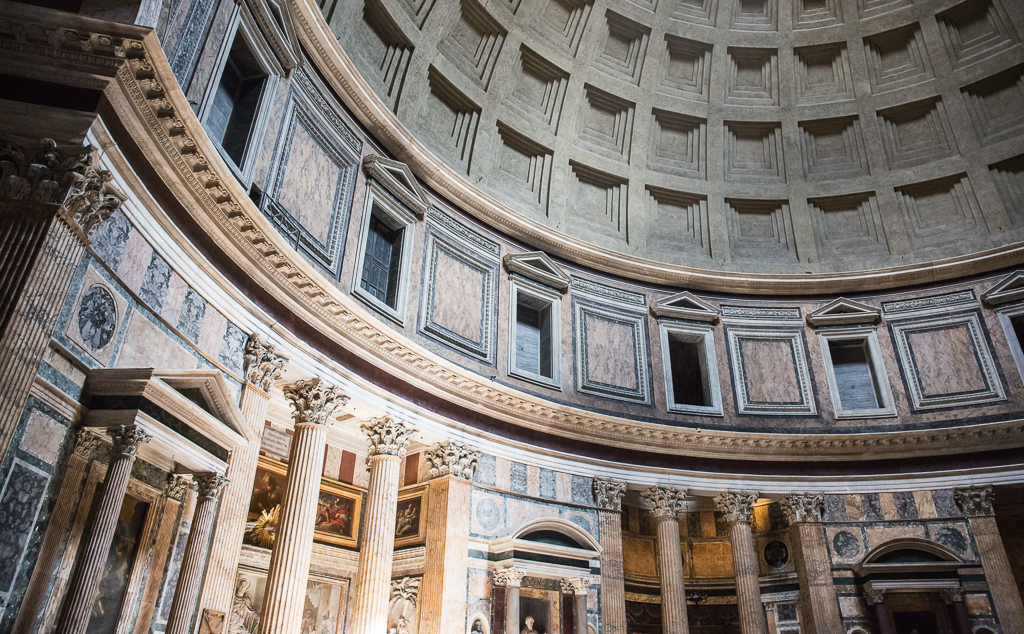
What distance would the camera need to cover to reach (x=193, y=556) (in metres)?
8.64

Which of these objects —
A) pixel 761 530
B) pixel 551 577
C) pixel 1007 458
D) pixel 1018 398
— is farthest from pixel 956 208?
pixel 551 577

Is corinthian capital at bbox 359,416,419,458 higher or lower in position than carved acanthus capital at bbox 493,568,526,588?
higher

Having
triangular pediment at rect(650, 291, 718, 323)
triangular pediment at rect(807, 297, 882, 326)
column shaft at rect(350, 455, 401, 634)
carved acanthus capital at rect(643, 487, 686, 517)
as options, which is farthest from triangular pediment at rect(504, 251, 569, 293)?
triangular pediment at rect(807, 297, 882, 326)

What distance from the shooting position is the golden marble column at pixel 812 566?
53.0ft

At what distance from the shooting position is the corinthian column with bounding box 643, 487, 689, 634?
15.5 metres

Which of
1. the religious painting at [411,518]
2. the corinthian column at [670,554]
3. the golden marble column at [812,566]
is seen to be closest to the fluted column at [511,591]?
the religious painting at [411,518]

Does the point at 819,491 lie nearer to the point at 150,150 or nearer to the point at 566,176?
the point at 566,176

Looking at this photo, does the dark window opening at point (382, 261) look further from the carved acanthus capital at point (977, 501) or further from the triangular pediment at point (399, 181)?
the carved acanthus capital at point (977, 501)

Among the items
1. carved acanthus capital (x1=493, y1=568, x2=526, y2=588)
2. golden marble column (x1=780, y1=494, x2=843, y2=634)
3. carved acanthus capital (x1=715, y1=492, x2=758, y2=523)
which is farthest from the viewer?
carved acanthus capital (x1=715, y1=492, x2=758, y2=523)

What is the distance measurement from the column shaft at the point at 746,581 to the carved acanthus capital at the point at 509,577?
5.72 meters

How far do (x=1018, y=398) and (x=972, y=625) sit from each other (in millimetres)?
5881

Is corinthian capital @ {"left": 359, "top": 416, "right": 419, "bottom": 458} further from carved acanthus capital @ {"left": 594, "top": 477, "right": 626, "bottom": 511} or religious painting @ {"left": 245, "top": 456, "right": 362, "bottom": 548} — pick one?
carved acanthus capital @ {"left": 594, "top": 477, "right": 626, "bottom": 511}

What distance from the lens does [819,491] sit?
17.7 meters

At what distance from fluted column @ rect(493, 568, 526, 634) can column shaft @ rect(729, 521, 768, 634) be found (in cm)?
572
